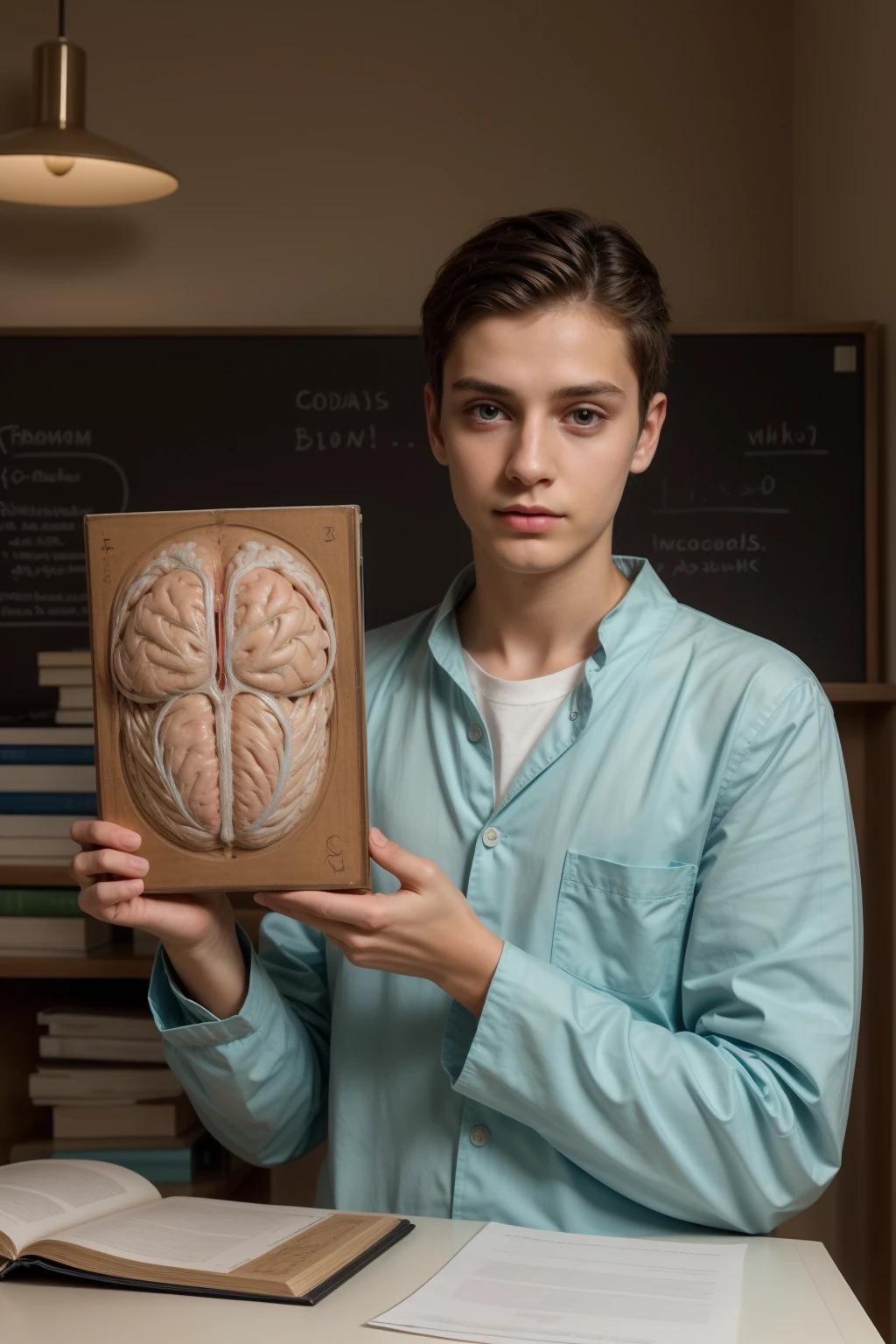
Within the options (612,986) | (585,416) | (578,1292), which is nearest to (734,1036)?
(612,986)

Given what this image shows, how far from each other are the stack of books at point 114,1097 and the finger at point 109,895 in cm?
141

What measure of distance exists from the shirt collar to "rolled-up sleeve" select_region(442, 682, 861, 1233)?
0.18 metres

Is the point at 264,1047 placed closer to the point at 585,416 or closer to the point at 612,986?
the point at 612,986

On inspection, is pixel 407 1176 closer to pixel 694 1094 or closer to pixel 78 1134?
pixel 694 1094

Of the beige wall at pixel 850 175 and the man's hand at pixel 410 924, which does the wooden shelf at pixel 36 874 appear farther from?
the beige wall at pixel 850 175

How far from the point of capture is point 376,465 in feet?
9.00

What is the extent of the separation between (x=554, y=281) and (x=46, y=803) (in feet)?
5.09

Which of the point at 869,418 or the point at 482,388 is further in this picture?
the point at 869,418

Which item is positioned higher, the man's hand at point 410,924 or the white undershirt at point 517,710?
the white undershirt at point 517,710

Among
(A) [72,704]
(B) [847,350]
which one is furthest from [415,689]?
(B) [847,350]

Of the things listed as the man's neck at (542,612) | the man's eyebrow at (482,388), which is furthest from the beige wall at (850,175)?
the man's eyebrow at (482,388)

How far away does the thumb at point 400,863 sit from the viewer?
1182 millimetres

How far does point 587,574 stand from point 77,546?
5.44 feet

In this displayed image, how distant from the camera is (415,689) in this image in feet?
5.04
